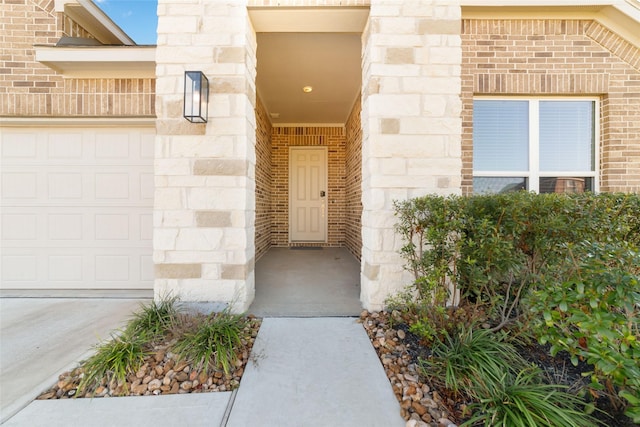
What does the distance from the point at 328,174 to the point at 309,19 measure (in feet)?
13.1

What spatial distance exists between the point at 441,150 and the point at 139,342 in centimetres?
307

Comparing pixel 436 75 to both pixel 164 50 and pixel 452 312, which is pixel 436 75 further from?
pixel 164 50

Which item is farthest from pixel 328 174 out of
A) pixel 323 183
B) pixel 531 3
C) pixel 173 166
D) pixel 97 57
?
pixel 97 57

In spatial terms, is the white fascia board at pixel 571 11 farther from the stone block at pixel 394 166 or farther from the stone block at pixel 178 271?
the stone block at pixel 178 271

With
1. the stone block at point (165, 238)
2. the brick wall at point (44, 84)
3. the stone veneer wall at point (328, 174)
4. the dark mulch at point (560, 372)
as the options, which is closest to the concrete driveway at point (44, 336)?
the stone block at point (165, 238)

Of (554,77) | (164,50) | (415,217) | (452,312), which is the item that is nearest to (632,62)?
(554,77)

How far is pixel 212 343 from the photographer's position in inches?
77.8

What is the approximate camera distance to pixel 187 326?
215 centimetres

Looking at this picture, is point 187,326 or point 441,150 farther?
point 441,150

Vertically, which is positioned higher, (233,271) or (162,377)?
(233,271)

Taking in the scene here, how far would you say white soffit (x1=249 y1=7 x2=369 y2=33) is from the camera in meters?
2.75

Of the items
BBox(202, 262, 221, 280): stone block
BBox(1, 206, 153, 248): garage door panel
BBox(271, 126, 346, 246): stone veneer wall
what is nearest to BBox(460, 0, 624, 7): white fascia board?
BBox(202, 262, 221, 280): stone block

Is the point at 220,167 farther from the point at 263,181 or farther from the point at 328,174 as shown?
the point at 328,174

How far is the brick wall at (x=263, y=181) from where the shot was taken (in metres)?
5.09
